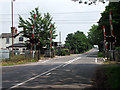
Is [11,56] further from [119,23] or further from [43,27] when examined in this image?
[119,23]

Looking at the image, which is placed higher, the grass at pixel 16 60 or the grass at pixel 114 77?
the grass at pixel 114 77

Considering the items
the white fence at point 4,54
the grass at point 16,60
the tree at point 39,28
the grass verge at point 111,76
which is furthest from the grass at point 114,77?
the tree at point 39,28

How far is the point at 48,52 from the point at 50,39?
107 inches

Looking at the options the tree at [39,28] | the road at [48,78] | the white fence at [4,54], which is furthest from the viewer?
the tree at [39,28]

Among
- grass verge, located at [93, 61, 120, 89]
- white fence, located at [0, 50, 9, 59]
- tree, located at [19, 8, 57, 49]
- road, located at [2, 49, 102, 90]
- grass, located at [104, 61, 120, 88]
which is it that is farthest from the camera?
tree, located at [19, 8, 57, 49]

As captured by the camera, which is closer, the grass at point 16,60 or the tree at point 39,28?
the grass at point 16,60

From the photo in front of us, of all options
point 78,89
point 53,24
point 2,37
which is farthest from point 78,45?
point 78,89

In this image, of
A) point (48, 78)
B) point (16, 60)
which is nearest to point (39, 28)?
point (16, 60)

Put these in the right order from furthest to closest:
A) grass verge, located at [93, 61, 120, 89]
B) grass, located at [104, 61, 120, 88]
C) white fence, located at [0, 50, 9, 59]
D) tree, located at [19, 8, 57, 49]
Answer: tree, located at [19, 8, 57, 49] → white fence, located at [0, 50, 9, 59] → grass verge, located at [93, 61, 120, 89] → grass, located at [104, 61, 120, 88]

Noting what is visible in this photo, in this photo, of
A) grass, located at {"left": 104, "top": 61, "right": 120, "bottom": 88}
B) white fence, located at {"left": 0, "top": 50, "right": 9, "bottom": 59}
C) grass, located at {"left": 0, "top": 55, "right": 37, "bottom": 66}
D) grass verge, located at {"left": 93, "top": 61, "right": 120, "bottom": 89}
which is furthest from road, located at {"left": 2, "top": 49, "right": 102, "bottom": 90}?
white fence, located at {"left": 0, "top": 50, "right": 9, "bottom": 59}

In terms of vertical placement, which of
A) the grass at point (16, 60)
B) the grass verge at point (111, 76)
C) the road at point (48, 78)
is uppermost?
the grass verge at point (111, 76)

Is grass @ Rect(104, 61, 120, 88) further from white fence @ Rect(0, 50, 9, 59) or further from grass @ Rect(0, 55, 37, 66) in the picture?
white fence @ Rect(0, 50, 9, 59)

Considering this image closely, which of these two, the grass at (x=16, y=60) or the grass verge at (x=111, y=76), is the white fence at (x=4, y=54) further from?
the grass verge at (x=111, y=76)

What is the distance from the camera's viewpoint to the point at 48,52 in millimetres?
39188
